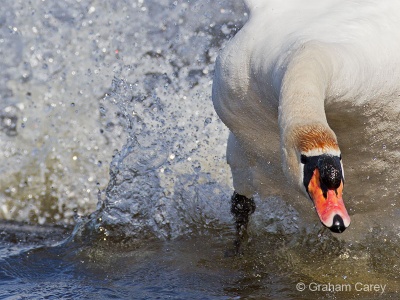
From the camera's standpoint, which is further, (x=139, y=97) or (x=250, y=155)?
(x=139, y=97)

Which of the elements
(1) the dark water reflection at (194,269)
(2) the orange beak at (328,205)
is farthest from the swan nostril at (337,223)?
(1) the dark water reflection at (194,269)

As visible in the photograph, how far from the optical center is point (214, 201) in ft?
22.0

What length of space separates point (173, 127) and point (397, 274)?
109 inches

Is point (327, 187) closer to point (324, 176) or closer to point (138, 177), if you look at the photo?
point (324, 176)

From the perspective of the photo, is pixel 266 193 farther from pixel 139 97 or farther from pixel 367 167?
pixel 139 97

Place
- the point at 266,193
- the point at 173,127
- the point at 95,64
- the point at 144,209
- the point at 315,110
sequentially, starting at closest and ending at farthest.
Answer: the point at 315,110 < the point at 266,193 < the point at 144,209 < the point at 173,127 < the point at 95,64

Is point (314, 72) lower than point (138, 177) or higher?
higher

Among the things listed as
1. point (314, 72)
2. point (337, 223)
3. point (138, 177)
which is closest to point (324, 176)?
point (337, 223)

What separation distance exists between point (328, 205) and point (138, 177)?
3964 mm

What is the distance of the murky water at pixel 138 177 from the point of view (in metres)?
4.98

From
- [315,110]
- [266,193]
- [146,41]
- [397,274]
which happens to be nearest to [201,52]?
[146,41]

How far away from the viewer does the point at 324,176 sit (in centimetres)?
284

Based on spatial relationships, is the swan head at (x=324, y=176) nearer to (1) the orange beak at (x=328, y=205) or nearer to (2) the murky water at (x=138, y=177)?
(1) the orange beak at (x=328, y=205)

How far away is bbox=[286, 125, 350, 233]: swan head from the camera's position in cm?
284
